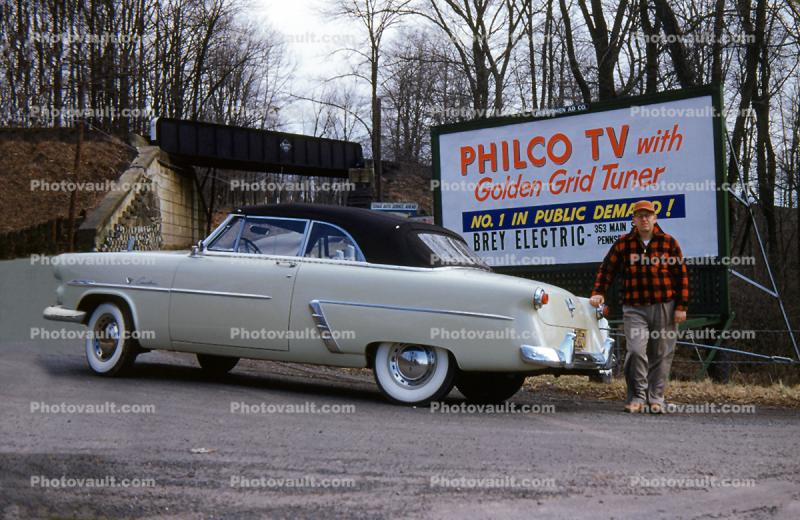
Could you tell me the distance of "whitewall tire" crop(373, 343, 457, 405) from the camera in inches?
293

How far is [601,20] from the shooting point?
24.4m

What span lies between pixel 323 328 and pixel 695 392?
13.6ft

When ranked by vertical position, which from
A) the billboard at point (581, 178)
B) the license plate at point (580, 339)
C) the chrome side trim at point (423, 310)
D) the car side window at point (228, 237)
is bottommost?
the license plate at point (580, 339)

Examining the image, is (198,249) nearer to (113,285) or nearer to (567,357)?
(113,285)

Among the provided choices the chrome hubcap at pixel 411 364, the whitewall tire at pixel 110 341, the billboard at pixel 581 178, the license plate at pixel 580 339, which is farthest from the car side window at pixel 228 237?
the billboard at pixel 581 178

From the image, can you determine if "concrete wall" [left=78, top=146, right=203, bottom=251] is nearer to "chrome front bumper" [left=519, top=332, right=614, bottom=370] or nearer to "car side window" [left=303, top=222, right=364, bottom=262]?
"car side window" [left=303, top=222, right=364, bottom=262]

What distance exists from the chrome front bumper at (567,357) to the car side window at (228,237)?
2.98m

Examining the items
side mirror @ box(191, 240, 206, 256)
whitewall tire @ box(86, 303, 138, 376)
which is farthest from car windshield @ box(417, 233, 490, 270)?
whitewall tire @ box(86, 303, 138, 376)

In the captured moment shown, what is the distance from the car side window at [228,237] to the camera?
28.0 ft

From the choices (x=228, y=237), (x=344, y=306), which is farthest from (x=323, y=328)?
(x=228, y=237)

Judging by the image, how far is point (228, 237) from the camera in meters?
8.57

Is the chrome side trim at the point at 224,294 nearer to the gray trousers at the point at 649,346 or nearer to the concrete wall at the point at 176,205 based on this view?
the gray trousers at the point at 649,346

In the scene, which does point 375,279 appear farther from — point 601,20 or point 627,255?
point 601,20

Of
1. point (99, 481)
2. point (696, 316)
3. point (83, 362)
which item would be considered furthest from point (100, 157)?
point (99, 481)
